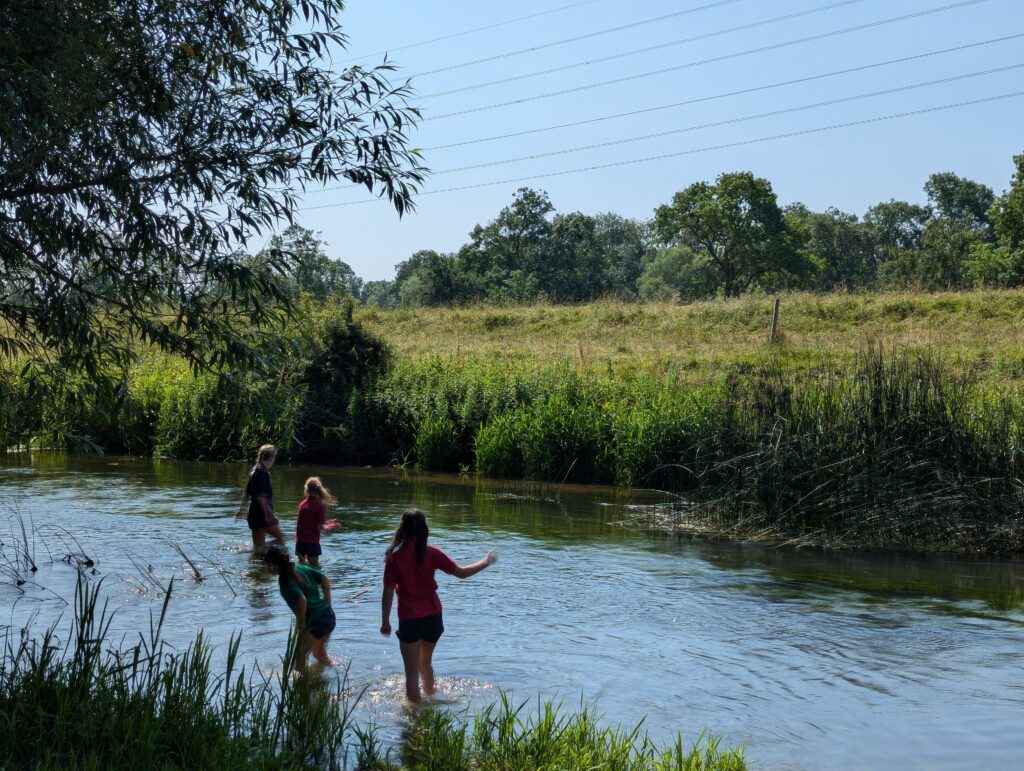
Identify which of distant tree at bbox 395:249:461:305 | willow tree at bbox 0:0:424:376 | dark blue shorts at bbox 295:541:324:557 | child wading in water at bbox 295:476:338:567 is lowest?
dark blue shorts at bbox 295:541:324:557

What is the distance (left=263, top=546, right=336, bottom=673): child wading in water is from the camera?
8344mm

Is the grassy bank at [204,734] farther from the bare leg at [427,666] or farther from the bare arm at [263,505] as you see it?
the bare arm at [263,505]

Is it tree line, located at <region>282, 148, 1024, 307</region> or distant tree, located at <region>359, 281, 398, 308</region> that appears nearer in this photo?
tree line, located at <region>282, 148, 1024, 307</region>

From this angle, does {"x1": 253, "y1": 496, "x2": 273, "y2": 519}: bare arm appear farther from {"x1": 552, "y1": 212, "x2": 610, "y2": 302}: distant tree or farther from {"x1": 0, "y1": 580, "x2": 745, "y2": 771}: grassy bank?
{"x1": 552, "y1": 212, "x2": 610, "y2": 302}: distant tree

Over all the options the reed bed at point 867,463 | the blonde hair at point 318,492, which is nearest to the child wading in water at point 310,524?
the blonde hair at point 318,492

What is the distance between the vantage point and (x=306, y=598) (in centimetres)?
882

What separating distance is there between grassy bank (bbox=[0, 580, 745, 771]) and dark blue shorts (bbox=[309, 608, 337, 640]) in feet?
5.01

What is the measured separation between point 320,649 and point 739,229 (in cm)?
7559

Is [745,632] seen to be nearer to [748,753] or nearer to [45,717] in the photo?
[748,753]

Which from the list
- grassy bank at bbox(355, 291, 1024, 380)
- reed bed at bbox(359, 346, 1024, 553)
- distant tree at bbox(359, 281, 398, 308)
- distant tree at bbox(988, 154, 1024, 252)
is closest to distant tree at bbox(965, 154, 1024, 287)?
distant tree at bbox(988, 154, 1024, 252)

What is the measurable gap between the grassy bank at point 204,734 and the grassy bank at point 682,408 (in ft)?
6.57

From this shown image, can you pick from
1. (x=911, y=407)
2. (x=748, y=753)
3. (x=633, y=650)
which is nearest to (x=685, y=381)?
(x=911, y=407)

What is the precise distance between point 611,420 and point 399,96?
18.0 m

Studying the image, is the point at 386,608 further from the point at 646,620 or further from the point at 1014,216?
the point at 1014,216
